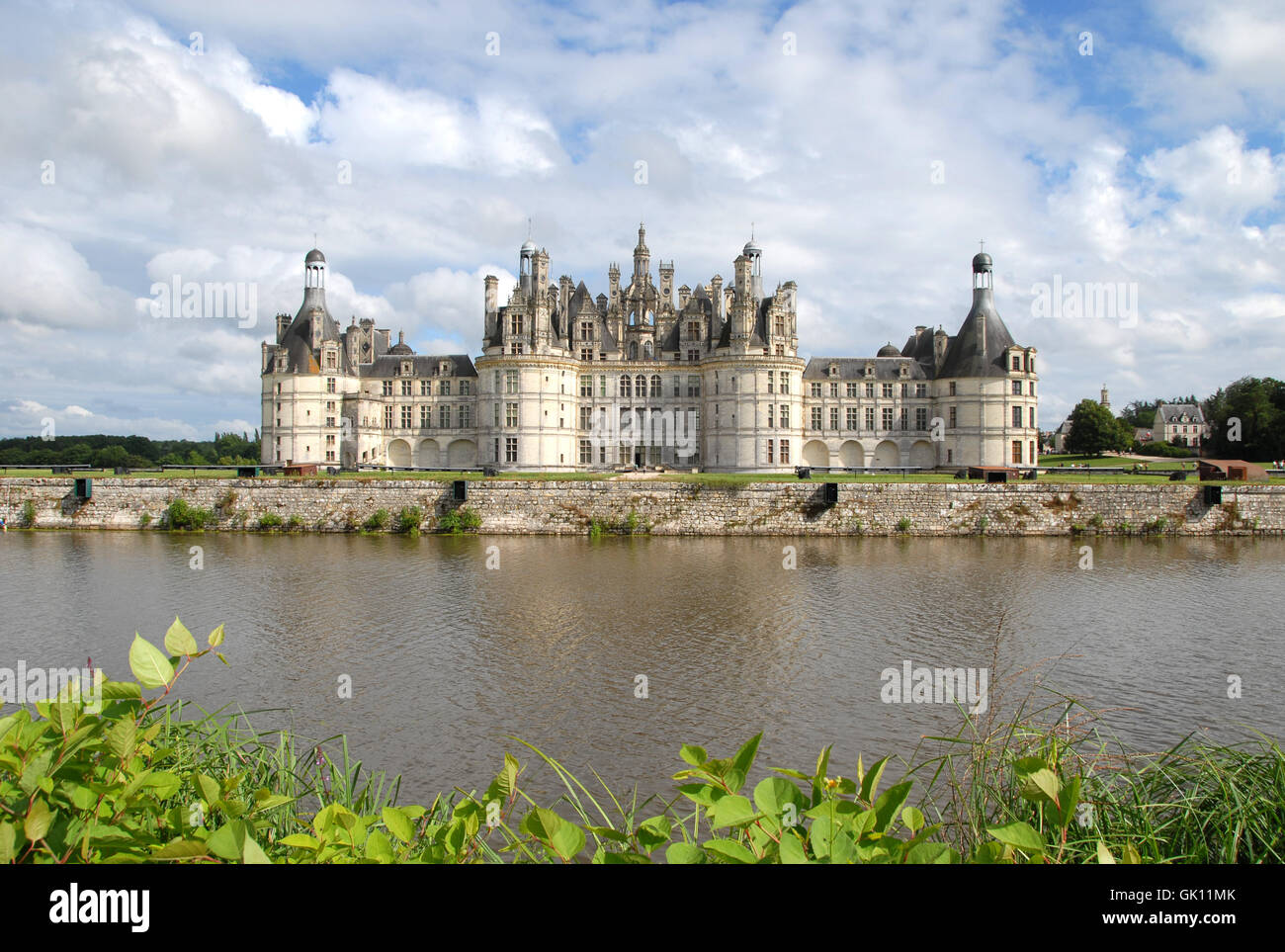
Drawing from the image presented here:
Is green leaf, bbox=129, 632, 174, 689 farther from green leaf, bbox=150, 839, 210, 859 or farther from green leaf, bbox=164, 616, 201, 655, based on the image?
green leaf, bbox=150, 839, 210, 859

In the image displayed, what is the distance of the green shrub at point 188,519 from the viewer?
3753 centimetres

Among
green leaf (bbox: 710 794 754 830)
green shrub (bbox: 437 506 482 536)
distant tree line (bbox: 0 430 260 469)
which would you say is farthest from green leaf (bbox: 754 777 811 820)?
distant tree line (bbox: 0 430 260 469)

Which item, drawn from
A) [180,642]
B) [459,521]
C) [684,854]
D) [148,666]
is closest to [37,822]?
[148,666]

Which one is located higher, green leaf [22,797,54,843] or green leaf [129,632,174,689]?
green leaf [129,632,174,689]

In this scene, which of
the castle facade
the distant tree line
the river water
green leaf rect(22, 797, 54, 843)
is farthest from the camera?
the distant tree line

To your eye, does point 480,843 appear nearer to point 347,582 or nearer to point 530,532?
point 347,582

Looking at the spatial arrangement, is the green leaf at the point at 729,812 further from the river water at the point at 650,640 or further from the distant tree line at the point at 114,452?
the distant tree line at the point at 114,452

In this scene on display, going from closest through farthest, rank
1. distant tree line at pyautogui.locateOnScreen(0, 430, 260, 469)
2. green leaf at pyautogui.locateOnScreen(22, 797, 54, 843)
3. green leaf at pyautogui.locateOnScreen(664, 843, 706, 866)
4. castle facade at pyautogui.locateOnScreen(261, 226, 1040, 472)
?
1. green leaf at pyautogui.locateOnScreen(664, 843, 706, 866)
2. green leaf at pyautogui.locateOnScreen(22, 797, 54, 843)
3. castle facade at pyautogui.locateOnScreen(261, 226, 1040, 472)
4. distant tree line at pyautogui.locateOnScreen(0, 430, 260, 469)

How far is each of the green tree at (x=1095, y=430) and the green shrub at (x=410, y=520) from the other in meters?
67.2

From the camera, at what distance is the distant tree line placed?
70.5 meters

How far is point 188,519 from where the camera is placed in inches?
1476

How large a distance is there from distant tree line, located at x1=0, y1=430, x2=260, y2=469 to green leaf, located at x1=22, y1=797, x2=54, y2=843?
63.2 meters
